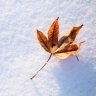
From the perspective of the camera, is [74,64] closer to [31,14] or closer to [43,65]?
[43,65]

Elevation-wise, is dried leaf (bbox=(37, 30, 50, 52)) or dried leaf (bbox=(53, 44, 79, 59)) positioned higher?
dried leaf (bbox=(37, 30, 50, 52))

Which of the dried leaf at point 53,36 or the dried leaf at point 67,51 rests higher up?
the dried leaf at point 53,36

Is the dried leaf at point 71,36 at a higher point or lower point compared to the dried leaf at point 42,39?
lower
